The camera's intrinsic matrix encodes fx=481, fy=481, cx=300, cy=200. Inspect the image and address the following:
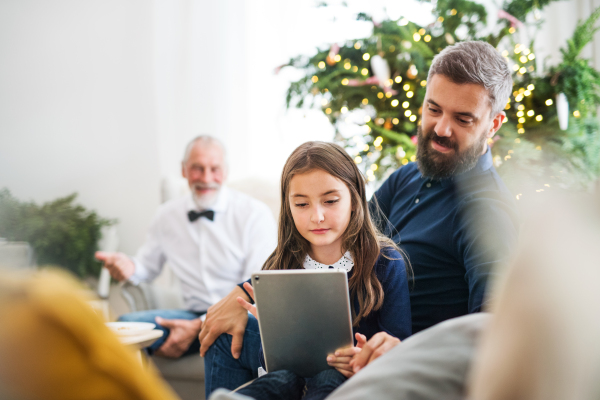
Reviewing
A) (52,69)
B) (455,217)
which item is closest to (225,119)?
(52,69)

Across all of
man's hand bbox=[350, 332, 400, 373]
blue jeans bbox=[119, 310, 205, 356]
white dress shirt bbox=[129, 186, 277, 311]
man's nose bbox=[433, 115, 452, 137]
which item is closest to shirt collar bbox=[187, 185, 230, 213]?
white dress shirt bbox=[129, 186, 277, 311]

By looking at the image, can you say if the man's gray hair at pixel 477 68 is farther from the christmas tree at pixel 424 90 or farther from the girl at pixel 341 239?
the christmas tree at pixel 424 90

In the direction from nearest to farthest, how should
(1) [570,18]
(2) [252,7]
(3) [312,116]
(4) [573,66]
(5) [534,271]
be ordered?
(5) [534,271], (4) [573,66], (1) [570,18], (3) [312,116], (2) [252,7]

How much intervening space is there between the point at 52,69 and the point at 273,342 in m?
3.79

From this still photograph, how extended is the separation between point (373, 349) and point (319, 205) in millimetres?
448

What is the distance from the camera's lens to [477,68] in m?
1.34

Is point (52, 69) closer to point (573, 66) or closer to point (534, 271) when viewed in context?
point (573, 66)

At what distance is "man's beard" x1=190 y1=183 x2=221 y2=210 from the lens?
257cm

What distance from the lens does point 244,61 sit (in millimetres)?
3902

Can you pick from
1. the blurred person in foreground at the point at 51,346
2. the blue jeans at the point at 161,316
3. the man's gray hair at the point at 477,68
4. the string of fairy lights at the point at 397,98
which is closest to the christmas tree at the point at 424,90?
the string of fairy lights at the point at 397,98

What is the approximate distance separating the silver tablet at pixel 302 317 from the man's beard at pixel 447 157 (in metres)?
0.60

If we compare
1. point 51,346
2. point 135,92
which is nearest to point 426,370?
point 51,346

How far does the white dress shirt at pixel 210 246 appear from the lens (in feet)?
8.16

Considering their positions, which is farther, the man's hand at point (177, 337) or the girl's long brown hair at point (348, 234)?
the man's hand at point (177, 337)
